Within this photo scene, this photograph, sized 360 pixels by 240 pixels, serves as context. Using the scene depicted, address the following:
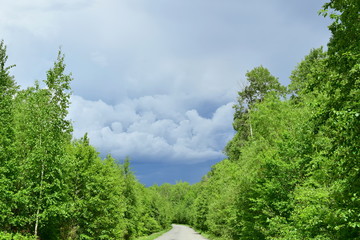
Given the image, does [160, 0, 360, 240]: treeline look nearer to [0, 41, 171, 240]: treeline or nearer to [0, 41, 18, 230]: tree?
[0, 41, 171, 240]: treeline

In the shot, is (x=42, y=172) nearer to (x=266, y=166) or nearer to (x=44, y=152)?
(x=44, y=152)

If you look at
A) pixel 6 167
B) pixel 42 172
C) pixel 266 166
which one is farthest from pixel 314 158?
pixel 6 167

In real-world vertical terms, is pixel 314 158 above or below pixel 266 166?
below

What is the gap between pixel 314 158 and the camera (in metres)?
13.8

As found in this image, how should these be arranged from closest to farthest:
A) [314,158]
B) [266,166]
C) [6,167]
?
[314,158] → [6,167] → [266,166]

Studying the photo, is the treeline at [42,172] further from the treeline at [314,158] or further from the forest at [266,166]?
the treeline at [314,158]

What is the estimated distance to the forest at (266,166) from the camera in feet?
30.4

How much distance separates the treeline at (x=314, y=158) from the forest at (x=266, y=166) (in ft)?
0.14

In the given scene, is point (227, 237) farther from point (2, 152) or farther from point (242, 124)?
point (2, 152)

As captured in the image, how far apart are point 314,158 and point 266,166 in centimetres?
621

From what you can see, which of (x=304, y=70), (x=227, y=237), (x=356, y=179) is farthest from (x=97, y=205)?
(x=304, y=70)

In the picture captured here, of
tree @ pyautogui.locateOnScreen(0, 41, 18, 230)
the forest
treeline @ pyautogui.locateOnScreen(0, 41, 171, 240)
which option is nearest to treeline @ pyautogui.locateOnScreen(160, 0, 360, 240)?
the forest

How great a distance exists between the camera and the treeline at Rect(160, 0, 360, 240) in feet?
29.1

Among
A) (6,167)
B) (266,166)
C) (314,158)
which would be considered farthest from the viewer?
(266,166)
